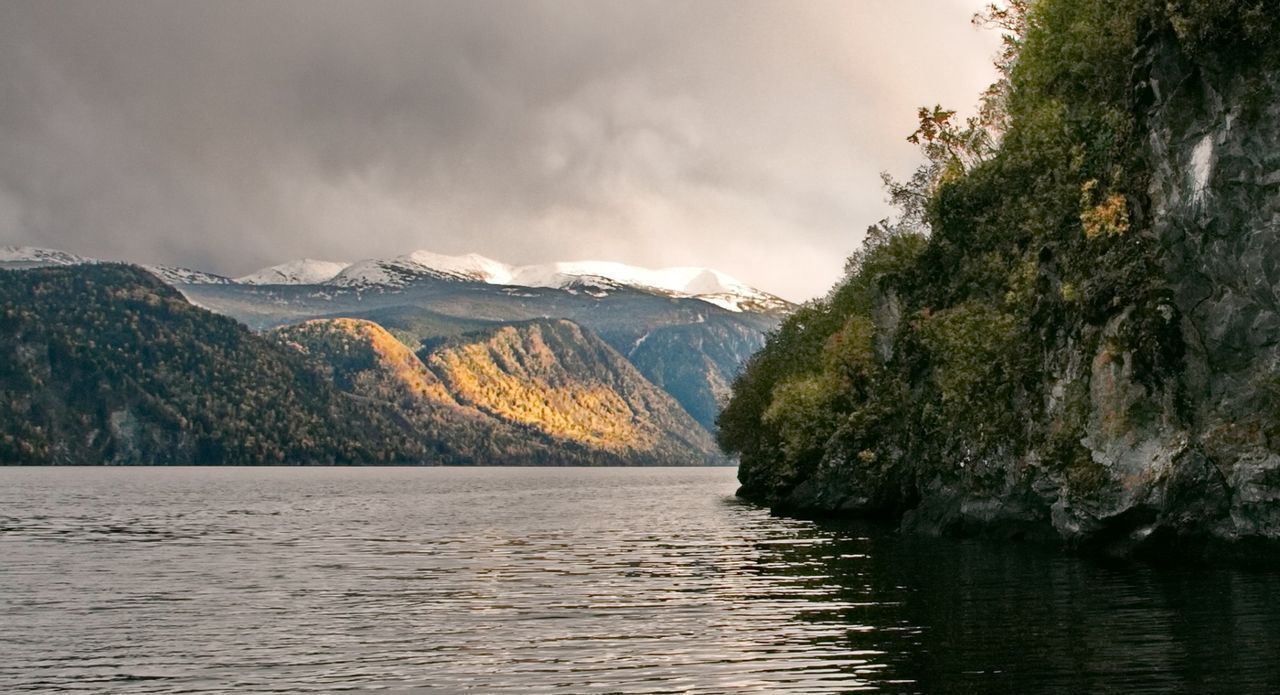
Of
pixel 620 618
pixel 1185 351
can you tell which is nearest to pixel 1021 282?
pixel 1185 351

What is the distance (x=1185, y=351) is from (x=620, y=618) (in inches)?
1083

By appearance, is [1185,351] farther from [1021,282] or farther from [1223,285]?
[1021,282]

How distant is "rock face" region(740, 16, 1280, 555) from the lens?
1789 inches

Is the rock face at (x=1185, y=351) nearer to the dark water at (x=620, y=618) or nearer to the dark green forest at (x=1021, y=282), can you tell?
the dark green forest at (x=1021, y=282)

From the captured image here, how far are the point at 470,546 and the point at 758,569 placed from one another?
21.9 metres

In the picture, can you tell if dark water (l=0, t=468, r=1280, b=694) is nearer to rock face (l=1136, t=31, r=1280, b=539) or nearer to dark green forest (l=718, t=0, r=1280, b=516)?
rock face (l=1136, t=31, r=1280, b=539)

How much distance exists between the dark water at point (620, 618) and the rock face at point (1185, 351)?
3.19m

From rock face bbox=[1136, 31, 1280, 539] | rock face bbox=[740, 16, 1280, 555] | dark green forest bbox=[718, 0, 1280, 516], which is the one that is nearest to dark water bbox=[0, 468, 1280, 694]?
rock face bbox=[740, 16, 1280, 555]

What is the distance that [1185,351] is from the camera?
48.3 meters

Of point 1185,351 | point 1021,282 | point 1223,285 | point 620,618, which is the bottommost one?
point 620,618

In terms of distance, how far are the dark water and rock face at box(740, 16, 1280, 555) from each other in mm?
3188

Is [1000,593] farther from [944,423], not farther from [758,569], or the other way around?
[944,423]

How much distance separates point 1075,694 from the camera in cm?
2375

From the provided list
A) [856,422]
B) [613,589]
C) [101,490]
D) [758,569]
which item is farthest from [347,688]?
[101,490]
